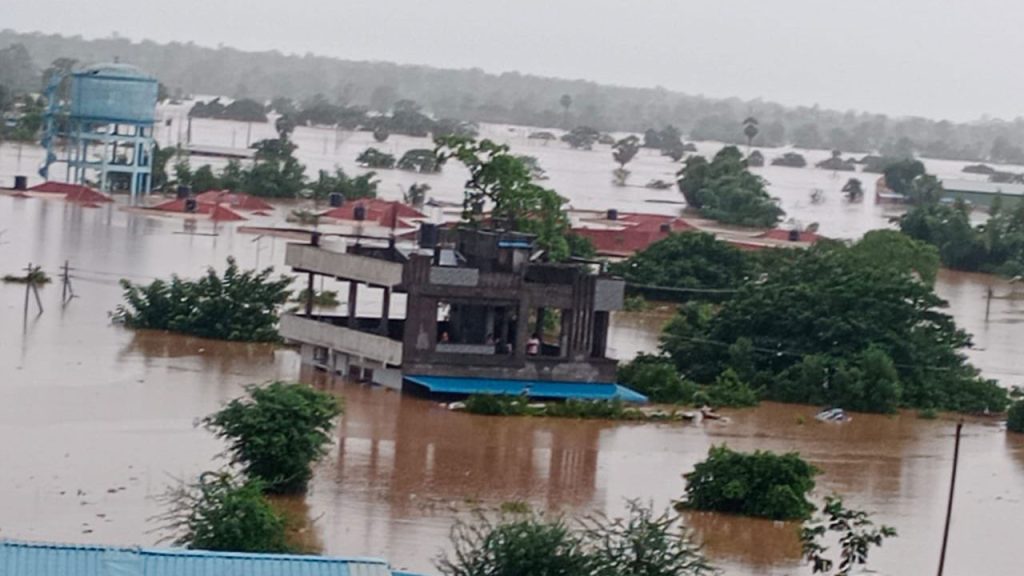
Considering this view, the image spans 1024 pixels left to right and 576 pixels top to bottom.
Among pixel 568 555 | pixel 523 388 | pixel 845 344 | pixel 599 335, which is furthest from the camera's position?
pixel 845 344

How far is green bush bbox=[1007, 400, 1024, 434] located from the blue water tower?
21.8m

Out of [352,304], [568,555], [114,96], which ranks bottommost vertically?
[568,555]

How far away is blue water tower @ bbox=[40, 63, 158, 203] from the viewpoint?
39.9m

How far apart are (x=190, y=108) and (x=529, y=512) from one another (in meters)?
72.6

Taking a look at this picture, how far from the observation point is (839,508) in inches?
487

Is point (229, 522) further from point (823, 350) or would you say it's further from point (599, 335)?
point (823, 350)

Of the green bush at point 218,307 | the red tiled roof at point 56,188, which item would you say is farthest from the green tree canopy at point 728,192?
the green bush at point 218,307

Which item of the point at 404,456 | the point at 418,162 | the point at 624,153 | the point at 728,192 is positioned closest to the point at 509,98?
the point at 624,153

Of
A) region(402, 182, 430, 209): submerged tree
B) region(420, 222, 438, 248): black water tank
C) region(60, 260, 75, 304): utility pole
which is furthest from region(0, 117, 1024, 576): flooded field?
region(402, 182, 430, 209): submerged tree

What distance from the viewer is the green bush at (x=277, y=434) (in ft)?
48.4

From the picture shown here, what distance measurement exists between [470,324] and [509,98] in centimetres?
12170

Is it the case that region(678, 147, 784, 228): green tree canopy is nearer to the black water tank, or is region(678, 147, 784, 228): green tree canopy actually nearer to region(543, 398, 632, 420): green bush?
the black water tank

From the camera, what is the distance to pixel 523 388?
773 inches

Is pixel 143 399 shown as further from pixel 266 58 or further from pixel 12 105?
pixel 266 58
